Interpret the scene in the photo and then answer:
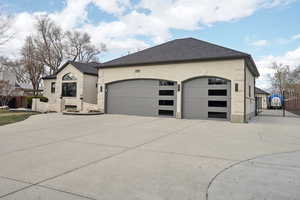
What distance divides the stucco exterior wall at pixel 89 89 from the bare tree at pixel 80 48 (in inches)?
691

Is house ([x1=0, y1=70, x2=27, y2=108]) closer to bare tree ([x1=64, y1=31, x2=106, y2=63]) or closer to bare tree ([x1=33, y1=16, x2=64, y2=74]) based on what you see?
bare tree ([x1=33, y1=16, x2=64, y2=74])

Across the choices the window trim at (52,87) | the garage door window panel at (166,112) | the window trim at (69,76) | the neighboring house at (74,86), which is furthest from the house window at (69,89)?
the garage door window panel at (166,112)

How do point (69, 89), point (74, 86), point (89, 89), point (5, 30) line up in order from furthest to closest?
1. point (69, 89)
2. point (89, 89)
3. point (74, 86)
4. point (5, 30)

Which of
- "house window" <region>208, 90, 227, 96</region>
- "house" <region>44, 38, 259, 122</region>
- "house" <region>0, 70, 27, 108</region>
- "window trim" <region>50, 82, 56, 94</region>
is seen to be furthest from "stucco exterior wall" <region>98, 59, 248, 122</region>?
"house" <region>0, 70, 27, 108</region>

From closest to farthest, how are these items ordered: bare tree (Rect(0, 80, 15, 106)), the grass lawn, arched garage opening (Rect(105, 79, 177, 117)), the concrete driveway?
the concrete driveway, the grass lawn, arched garage opening (Rect(105, 79, 177, 117)), bare tree (Rect(0, 80, 15, 106))

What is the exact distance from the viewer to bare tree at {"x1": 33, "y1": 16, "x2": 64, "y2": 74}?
32562 mm

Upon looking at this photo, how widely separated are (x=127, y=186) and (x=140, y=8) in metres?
14.8

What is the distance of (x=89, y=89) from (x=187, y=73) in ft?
35.2

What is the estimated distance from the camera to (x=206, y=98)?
1331 centimetres

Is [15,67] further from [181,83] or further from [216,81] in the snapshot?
[216,81]

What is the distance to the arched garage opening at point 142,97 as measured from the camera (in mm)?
14562

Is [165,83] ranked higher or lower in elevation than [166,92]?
higher

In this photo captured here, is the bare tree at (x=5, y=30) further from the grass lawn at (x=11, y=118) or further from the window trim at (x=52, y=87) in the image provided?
the window trim at (x=52, y=87)

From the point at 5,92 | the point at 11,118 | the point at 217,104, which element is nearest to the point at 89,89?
the point at 11,118
